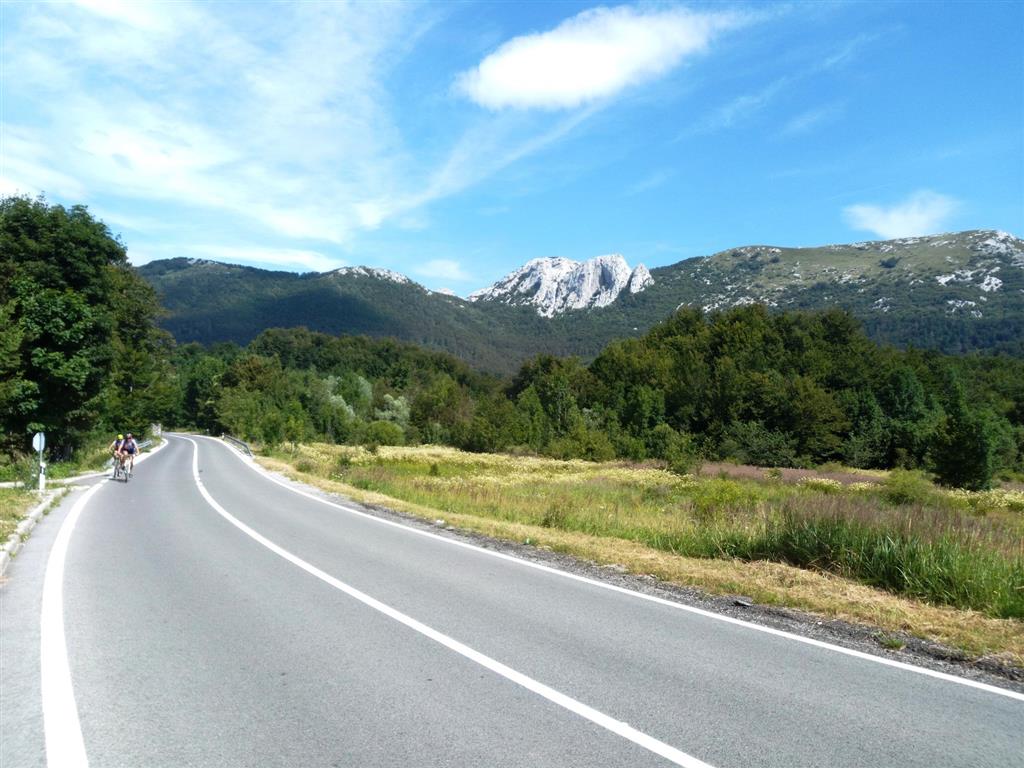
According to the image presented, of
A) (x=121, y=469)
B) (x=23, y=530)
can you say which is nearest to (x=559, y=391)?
(x=121, y=469)

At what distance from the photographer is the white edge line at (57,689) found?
424 centimetres

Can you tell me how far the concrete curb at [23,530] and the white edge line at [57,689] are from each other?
0.95 metres

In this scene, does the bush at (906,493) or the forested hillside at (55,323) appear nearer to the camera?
the forested hillside at (55,323)

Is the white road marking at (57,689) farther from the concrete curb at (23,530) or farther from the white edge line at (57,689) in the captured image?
the concrete curb at (23,530)

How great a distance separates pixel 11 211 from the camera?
1414 inches

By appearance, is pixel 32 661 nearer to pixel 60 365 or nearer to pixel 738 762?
pixel 738 762

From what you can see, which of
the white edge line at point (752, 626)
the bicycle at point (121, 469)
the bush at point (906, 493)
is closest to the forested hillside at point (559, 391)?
the bicycle at point (121, 469)

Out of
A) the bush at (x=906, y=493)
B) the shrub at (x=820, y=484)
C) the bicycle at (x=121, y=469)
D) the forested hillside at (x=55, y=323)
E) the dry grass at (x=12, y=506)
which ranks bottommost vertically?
the shrub at (x=820, y=484)

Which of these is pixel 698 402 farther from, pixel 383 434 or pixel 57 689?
pixel 57 689

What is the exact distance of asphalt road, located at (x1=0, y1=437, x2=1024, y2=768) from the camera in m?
4.29

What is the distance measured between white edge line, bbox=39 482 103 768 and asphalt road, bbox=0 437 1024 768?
2 centimetres

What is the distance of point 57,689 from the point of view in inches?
208

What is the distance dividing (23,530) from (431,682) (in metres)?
10.8

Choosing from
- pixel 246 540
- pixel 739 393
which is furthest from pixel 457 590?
pixel 739 393
